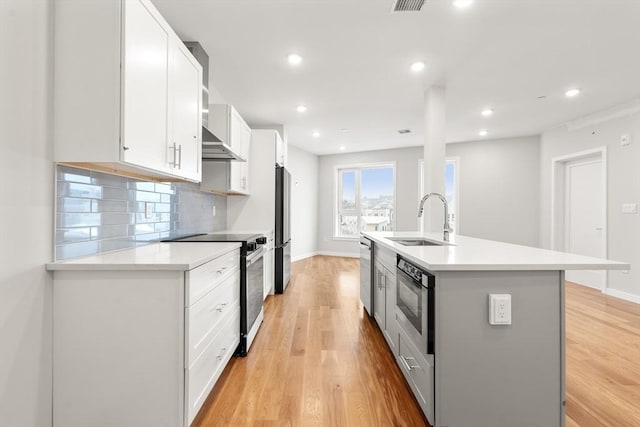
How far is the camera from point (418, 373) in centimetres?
163

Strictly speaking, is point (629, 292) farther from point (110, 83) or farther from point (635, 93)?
point (110, 83)

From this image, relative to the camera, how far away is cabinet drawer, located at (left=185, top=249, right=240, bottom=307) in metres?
1.42

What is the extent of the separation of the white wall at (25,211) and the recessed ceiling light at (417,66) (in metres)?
2.78

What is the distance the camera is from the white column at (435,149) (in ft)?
11.7

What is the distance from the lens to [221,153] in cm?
275

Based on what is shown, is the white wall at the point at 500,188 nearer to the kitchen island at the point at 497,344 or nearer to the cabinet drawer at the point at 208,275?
the kitchen island at the point at 497,344

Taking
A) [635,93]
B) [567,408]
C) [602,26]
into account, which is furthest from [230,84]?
[635,93]

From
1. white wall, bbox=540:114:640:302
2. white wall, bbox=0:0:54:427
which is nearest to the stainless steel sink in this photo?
white wall, bbox=0:0:54:427

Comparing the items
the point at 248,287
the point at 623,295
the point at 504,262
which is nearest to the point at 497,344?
the point at 504,262

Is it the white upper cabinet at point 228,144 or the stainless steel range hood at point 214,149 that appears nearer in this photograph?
the stainless steel range hood at point 214,149

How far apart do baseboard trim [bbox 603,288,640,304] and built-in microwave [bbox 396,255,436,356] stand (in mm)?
3869

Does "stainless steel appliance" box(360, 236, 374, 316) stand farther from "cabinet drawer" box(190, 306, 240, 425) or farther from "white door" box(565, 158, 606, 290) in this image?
"white door" box(565, 158, 606, 290)

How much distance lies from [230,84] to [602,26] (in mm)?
3434

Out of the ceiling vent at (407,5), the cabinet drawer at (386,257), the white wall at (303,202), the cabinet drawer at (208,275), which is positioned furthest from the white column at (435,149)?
the white wall at (303,202)
